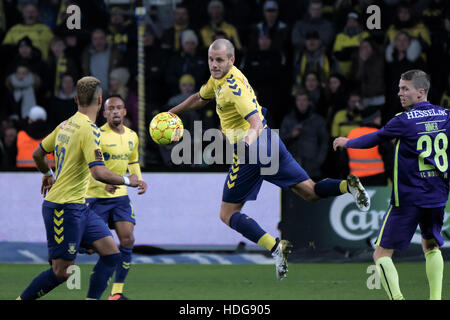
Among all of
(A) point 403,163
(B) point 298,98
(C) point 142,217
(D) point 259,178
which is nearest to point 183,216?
(C) point 142,217

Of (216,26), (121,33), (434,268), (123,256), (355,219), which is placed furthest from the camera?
(121,33)

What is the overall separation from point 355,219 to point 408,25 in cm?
397

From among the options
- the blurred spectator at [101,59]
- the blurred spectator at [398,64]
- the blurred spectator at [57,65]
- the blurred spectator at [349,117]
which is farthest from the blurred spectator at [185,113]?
the blurred spectator at [398,64]

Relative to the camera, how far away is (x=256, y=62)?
1367 cm

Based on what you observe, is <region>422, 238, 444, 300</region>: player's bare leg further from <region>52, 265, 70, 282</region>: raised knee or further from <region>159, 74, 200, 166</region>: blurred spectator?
<region>159, 74, 200, 166</region>: blurred spectator

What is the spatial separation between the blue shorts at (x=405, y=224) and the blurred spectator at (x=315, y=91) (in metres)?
6.02

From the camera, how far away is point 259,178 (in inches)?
321

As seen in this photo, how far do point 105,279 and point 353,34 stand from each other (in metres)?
7.50

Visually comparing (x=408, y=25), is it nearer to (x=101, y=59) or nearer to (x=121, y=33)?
(x=121, y=33)

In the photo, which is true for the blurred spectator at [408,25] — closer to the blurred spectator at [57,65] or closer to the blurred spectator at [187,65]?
the blurred spectator at [187,65]

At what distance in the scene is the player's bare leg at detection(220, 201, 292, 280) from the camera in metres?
7.87

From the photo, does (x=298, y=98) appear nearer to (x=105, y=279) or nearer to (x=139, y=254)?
(x=139, y=254)

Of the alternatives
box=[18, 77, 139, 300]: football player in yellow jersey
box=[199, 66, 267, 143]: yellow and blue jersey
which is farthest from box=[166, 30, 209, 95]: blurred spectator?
box=[18, 77, 139, 300]: football player in yellow jersey

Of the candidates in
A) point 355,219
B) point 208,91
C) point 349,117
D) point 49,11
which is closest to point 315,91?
point 349,117
